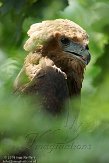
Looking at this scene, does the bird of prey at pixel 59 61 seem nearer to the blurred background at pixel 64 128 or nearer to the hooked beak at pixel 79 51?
the hooked beak at pixel 79 51

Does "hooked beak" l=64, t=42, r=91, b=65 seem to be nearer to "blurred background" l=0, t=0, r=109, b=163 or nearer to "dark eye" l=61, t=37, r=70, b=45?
"dark eye" l=61, t=37, r=70, b=45

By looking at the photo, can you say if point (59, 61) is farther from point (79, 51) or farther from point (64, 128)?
point (64, 128)

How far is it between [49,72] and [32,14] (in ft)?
3.49

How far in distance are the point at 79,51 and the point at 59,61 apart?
1.24 feet

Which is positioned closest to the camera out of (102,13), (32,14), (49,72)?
(102,13)

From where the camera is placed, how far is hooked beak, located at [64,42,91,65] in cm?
308

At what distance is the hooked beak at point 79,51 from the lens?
3.08 m

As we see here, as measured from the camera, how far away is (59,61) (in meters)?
3.74

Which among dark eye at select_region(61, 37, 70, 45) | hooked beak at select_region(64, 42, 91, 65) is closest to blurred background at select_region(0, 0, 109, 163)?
hooked beak at select_region(64, 42, 91, 65)

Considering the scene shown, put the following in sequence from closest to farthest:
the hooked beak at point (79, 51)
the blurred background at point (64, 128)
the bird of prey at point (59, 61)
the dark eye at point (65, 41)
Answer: the blurred background at point (64, 128) < the hooked beak at point (79, 51) < the bird of prey at point (59, 61) < the dark eye at point (65, 41)

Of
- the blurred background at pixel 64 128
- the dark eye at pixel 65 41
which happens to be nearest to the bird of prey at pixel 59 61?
the dark eye at pixel 65 41

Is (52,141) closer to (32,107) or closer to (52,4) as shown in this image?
(32,107)

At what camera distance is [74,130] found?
1174mm

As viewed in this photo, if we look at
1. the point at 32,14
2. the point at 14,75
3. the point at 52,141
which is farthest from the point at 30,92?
the point at 52,141
